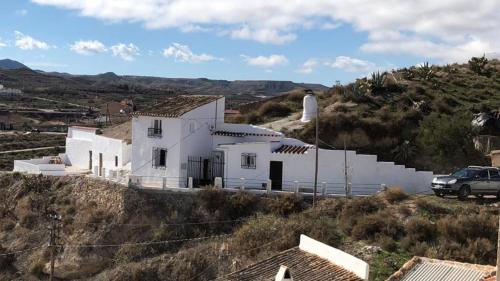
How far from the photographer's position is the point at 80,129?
41625 millimetres

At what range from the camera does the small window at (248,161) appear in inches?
1202

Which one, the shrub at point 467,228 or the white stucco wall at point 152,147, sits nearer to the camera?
the shrub at point 467,228

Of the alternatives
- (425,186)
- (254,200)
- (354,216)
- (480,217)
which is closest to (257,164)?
(254,200)

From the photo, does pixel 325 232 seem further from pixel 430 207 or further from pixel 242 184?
pixel 242 184

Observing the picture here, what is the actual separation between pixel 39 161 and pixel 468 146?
2640cm

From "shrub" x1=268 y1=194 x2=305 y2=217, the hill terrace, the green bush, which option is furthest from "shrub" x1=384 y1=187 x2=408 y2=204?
"shrub" x1=268 y1=194 x2=305 y2=217

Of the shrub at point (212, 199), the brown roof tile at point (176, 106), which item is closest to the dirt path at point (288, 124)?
the brown roof tile at point (176, 106)

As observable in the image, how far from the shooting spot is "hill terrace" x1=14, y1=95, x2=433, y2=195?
97.7 feet

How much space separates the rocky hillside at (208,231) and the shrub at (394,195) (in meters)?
0.05

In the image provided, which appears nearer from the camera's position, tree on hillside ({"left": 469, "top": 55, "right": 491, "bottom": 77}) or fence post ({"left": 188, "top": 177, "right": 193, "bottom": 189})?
fence post ({"left": 188, "top": 177, "right": 193, "bottom": 189})

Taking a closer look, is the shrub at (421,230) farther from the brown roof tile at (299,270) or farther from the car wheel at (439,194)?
the brown roof tile at (299,270)

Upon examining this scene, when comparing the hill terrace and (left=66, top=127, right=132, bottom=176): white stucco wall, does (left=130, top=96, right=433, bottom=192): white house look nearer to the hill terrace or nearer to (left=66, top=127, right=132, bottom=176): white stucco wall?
the hill terrace

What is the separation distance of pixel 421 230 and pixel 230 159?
10787 millimetres

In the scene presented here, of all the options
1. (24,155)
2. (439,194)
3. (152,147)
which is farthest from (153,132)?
(24,155)
